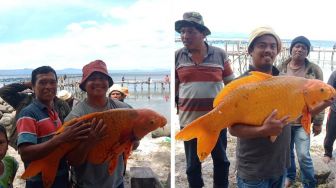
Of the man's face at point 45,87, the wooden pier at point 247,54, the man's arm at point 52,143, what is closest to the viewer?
the man's arm at point 52,143

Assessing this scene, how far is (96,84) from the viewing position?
1412 mm

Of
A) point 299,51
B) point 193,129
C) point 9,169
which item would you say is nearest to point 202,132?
point 193,129

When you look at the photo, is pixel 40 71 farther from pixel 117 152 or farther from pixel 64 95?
pixel 117 152

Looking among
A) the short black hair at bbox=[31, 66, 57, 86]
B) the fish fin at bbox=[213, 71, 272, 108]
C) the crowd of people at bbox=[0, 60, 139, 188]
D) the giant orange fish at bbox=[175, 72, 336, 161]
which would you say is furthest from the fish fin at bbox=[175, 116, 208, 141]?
the short black hair at bbox=[31, 66, 57, 86]

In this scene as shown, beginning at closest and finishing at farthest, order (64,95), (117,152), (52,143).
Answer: (52,143)
(117,152)
(64,95)

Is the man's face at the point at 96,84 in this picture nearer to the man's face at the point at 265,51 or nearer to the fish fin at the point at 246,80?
the fish fin at the point at 246,80

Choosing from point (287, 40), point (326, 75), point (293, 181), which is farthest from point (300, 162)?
point (287, 40)

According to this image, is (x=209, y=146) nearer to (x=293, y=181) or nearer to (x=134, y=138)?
(x=134, y=138)

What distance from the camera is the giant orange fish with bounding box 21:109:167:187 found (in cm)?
135

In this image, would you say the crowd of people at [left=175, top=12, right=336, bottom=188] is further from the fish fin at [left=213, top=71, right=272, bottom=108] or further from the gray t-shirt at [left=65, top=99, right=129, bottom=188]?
the gray t-shirt at [left=65, top=99, right=129, bottom=188]

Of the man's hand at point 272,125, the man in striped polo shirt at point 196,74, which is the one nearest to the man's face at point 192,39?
the man in striped polo shirt at point 196,74

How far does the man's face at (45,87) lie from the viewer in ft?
4.67

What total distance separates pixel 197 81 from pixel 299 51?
1.63 ft

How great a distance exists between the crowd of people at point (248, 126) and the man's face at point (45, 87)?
1.80 ft
